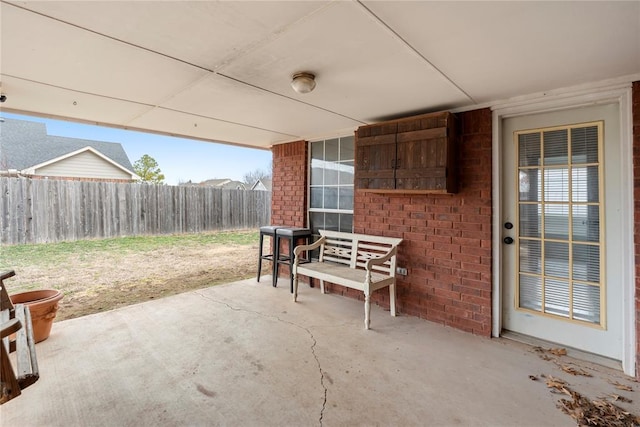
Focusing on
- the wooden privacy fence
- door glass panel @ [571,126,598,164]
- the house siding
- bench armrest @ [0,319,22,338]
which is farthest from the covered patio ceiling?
the house siding

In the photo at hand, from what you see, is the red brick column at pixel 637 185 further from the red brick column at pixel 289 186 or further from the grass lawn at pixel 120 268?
the grass lawn at pixel 120 268

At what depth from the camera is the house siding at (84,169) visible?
957 cm

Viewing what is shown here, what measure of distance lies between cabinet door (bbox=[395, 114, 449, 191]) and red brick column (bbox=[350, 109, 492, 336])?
374 mm

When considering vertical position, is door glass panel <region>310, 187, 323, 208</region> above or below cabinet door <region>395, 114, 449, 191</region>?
below

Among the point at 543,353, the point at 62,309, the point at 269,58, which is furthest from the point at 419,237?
the point at 62,309

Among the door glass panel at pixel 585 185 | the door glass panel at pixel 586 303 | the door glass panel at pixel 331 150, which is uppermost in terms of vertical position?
the door glass panel at pixel 331 150

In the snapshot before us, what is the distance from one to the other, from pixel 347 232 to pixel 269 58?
272 cm

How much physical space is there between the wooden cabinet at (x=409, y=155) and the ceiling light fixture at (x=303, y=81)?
1281 mm

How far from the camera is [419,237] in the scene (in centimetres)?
334

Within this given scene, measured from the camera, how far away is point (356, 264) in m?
3.76

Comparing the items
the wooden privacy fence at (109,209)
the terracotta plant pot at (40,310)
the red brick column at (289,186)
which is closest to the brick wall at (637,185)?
the red brick column at (289,186)

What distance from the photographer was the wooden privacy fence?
18.1 ft

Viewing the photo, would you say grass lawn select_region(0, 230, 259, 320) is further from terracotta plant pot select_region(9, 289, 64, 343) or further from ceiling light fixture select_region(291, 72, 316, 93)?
ceiling light fixture select_region(291, 72, 316, 93)

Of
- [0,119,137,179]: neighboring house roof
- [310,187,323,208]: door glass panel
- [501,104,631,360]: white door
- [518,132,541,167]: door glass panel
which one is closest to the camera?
[501,104,631,360]: white door
